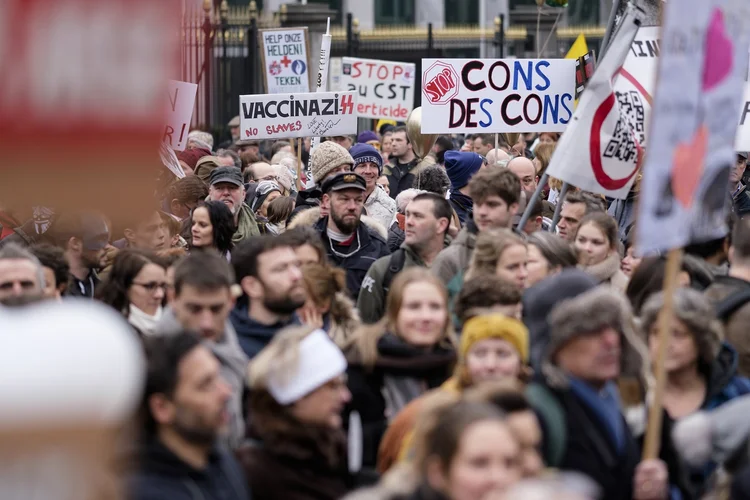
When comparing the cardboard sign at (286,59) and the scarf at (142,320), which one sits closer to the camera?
the scarf at (142,320)

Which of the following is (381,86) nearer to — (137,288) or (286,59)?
(286,59)

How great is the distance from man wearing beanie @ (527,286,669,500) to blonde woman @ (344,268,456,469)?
0.79 metres

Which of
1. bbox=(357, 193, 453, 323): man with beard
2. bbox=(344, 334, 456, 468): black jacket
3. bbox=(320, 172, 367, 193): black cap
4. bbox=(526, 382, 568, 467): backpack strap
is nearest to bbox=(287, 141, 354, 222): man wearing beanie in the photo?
bbox=(320, 172, 367, 193): black cap

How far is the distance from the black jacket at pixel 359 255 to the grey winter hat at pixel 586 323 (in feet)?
11.7

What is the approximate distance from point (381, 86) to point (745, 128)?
7.78 metres

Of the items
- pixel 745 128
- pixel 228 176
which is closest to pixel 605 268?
pixel 745 128

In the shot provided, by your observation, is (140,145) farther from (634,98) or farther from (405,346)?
(634,98)

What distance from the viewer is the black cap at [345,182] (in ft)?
28.5

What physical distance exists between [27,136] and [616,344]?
2.81 metres

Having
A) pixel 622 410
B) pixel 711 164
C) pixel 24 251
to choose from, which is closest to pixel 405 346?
pixel 622 410

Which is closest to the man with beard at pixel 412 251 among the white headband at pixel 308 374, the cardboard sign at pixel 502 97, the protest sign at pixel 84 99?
the white headband at pixel 308 374

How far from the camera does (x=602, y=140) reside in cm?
797

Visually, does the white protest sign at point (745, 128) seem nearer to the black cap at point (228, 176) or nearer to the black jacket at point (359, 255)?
the black jacket at point (359, 255)

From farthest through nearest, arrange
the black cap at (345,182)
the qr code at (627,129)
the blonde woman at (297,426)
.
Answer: the black cap at (345,182), the qr code at (627,129), the blonde woman at (297,426)
